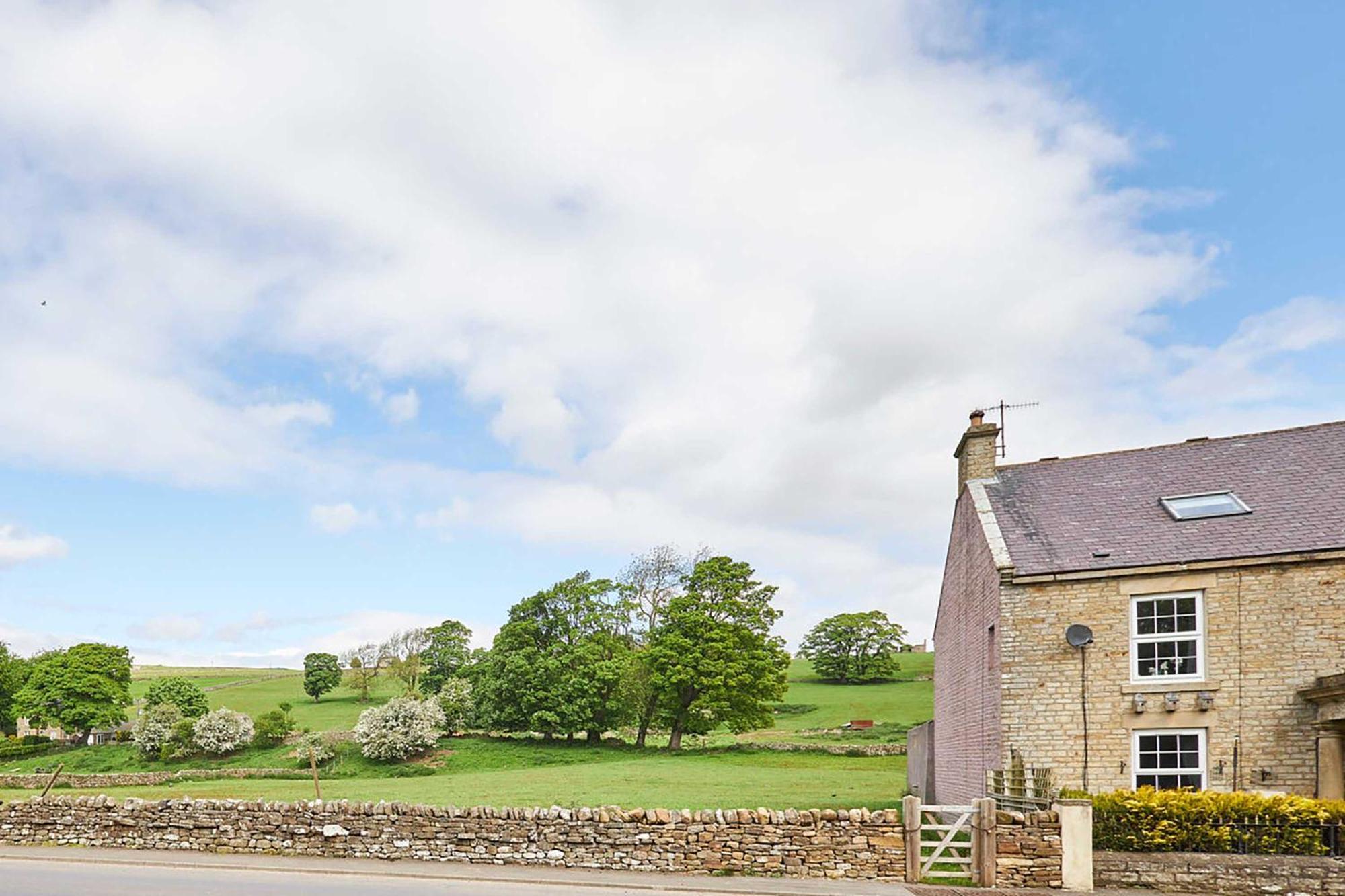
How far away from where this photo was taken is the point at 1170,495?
21.4 meters

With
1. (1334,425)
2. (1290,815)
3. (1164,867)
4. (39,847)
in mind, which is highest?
(1334,425)

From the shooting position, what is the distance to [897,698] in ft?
245

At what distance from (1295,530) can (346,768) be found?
154 feet

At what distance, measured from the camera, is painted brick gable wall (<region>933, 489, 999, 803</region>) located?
67.2 ft

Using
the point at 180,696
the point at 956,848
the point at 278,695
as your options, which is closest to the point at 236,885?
the point at 956,848

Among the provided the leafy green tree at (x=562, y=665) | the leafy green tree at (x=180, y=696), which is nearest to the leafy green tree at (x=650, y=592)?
the leafy green tree at (x=562, y=665)

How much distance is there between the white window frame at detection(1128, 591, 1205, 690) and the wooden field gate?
229 inches

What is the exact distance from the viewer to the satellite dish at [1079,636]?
1866 centimetres

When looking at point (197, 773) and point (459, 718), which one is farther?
point (459, 718)

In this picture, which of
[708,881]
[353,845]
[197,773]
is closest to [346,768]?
[197,773]

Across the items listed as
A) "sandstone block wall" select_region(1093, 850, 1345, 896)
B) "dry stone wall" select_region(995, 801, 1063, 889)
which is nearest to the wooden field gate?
"dry stone wall" select_region(995, 801, 1063, 889)

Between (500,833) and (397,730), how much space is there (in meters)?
→ 38.4

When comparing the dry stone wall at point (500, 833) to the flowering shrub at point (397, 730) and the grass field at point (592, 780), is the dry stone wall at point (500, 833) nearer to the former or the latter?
the grass field at point (592, 780)

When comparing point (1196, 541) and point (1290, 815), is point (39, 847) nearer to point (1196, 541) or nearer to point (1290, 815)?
point (1290, 815)
